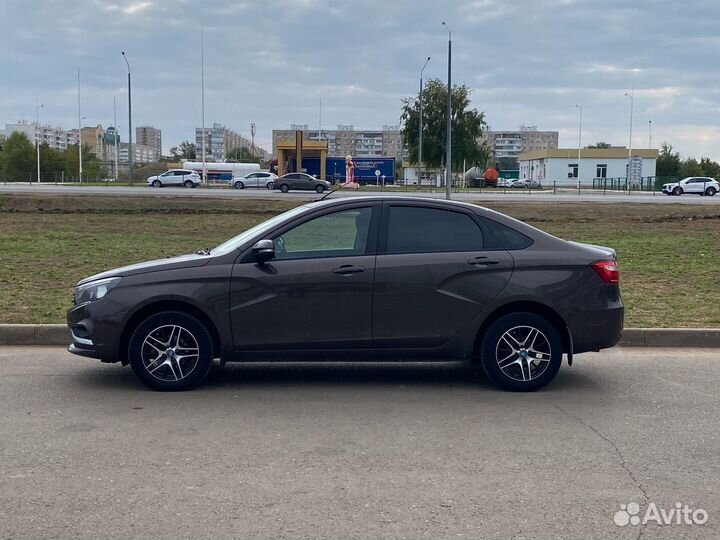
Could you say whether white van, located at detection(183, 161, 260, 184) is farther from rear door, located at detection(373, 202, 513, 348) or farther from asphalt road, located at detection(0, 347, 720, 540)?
rear door, located at detection(373, 202, 513, 348)

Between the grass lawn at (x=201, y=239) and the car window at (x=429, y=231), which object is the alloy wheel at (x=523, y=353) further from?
the grass lawn at (x=201, y=239)

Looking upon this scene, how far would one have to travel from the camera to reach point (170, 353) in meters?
6.65

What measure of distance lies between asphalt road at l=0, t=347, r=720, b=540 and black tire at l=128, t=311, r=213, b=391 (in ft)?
0.53

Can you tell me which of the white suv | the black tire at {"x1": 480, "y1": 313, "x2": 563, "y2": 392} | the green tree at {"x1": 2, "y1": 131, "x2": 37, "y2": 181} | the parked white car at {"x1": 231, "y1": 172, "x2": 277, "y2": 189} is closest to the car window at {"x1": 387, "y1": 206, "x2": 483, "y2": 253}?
the black tire at {"x1": 480, "y1": 313, "x2": 563, "y2": 392}

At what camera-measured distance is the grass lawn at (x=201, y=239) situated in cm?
1045

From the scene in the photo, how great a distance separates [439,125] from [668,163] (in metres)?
48.3

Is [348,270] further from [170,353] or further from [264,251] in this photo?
[170,353]

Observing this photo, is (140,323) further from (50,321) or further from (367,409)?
(50,321)

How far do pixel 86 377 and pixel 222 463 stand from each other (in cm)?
284

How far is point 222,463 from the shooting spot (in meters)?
5.00

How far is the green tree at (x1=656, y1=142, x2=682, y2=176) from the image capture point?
357 feet

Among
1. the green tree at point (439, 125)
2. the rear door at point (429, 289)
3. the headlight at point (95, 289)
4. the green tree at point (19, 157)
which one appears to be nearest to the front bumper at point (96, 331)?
the headlight at point (95, 289)

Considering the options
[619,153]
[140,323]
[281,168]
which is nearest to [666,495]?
[140,323]

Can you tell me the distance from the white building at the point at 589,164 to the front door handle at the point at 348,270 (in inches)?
3691
